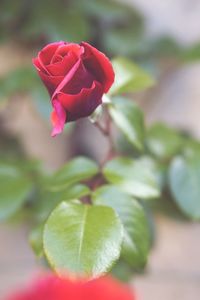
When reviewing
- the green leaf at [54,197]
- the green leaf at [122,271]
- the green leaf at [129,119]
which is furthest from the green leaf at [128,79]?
the green leaf at [122,271]

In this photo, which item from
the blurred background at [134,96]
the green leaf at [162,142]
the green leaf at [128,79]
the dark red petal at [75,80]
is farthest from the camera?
the blurred background at [134,96]

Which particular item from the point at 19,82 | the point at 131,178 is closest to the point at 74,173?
the point at 131,178

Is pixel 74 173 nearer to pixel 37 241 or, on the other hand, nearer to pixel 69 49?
pixel 37 241

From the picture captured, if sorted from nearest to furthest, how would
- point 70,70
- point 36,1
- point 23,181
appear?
point 70,70, point 23,181, point 36,1

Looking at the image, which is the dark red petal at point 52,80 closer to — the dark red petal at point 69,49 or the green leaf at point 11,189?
the dark red petal at point 69,49

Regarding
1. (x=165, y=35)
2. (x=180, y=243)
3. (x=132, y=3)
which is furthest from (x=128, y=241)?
(x=132, y=3)

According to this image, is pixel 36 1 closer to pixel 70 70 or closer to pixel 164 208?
pixel 164 208
